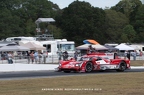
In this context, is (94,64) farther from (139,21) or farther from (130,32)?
(139,21)

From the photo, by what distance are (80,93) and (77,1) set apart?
304 feet

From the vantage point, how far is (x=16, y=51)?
53781mm

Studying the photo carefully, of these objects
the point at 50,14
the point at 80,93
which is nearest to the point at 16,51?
the point at 80,93

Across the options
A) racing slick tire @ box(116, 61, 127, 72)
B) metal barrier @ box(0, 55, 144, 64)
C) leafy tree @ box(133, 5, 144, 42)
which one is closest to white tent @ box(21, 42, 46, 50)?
metal barrier @ box(0, 55, 144, 64)

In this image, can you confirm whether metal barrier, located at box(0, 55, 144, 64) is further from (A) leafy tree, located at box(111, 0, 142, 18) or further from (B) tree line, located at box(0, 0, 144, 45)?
(A) leafy tree, located at box(111, 0, 142, 18)

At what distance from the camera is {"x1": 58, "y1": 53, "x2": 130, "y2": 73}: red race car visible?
29.2 metres

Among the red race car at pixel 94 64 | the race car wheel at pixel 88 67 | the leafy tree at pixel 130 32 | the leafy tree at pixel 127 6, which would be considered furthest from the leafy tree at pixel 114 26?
the race car wheel at pixel 88 67

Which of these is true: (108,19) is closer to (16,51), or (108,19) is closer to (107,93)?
(16,51)

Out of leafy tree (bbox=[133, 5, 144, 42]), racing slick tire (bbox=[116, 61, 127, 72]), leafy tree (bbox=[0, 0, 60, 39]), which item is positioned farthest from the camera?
leafy tree (bbox=[133, 5, 144, 42])

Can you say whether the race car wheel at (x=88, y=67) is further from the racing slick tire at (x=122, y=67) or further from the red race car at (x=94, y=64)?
the racing slick tire at (x=122, y=67)

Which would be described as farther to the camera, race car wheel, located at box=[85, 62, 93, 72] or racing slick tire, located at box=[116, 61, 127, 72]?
racing slick tire, located at box=[116, 61, 127, 72]

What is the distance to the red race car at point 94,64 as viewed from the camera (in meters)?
Answer: 29.2

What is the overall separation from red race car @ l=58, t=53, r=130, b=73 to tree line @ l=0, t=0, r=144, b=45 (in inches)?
2465

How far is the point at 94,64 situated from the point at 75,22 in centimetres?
7198
